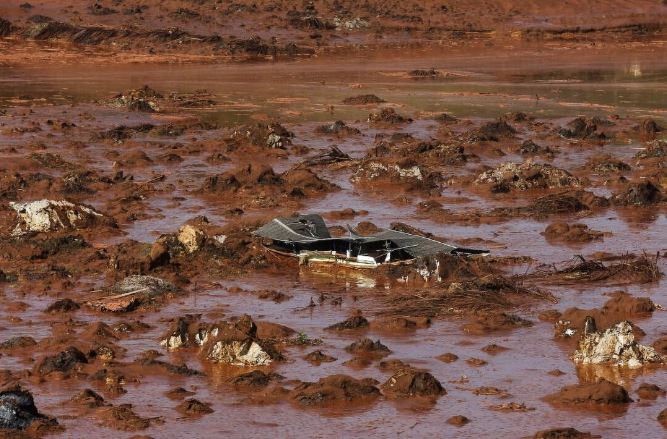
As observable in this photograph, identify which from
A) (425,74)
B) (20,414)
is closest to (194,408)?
(20,414)

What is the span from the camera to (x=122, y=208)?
17.6 m

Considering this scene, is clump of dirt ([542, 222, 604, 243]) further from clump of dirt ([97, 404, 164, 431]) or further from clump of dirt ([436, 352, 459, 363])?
clump of dirt ([97, 404, 164, 431])

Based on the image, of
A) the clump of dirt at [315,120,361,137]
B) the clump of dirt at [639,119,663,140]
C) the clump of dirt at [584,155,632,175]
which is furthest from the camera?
the clump of dirt at [315,120,361,137]

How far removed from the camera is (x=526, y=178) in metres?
19.7

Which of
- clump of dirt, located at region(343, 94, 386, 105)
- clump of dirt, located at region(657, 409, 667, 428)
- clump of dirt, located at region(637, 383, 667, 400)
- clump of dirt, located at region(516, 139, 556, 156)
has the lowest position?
clump of dirt, located at region(343, 94, 386, 105)

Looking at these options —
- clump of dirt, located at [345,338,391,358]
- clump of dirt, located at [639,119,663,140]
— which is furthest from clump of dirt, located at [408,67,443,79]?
clump of dirt, located at [345,338,391,358]

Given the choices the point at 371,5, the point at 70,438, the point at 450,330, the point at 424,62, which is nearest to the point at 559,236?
the point at 450,330

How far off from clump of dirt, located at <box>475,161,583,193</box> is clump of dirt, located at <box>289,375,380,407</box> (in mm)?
9587

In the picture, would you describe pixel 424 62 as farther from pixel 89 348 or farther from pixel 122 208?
pixel 89 348

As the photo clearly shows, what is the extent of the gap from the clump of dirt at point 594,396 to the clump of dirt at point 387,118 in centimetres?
1635

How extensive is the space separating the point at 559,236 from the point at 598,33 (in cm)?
3195

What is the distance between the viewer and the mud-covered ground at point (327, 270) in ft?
32.7

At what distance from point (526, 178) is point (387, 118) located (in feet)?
22.7

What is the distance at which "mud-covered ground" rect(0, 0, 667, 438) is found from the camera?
9961mm
